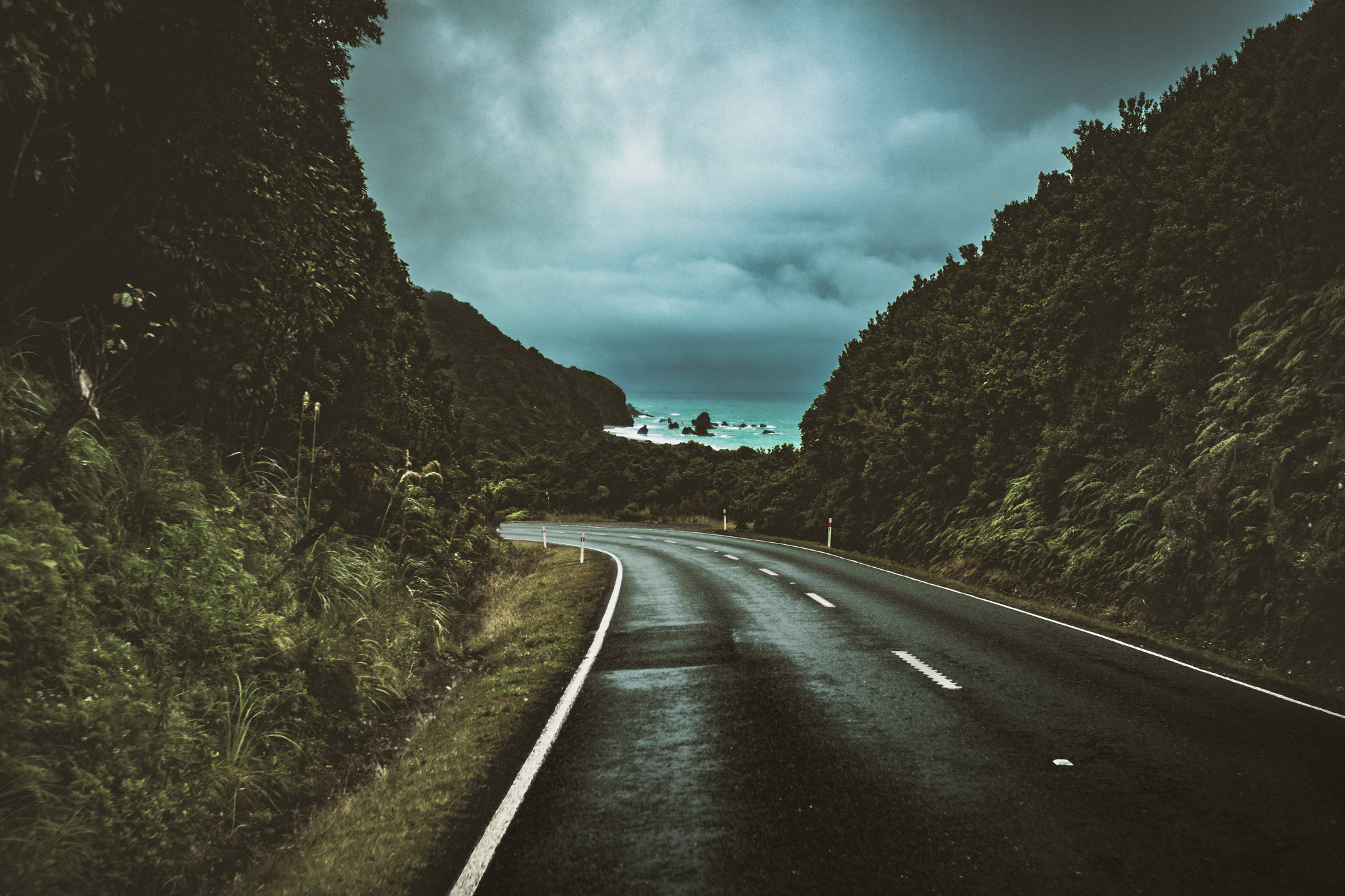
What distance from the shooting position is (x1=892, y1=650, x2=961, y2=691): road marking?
6973mm

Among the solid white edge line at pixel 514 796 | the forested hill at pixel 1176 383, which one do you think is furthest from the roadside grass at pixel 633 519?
the solid white edge line at pixel 514 796

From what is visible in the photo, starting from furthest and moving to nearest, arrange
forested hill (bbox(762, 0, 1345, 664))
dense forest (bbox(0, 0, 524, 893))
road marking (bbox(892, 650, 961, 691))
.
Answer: forested hill (bbox(762, 0, 1345, 664))
road marking (bbox(892, 650, 961, 691))
dense forest (bbox(0, 0, 524, 893))

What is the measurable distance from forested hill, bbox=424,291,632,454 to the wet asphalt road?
49.6m

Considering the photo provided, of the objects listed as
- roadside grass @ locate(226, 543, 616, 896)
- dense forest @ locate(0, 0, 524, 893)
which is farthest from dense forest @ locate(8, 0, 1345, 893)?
roadside grass @ locate(226, 543, 616, 896)

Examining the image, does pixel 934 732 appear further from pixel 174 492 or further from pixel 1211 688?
pixel 174 492

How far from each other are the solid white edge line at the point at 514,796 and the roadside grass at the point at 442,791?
0.20 ft

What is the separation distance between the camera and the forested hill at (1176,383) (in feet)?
33.8

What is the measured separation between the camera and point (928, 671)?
298 inches

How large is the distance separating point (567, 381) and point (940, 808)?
10917 centimetres

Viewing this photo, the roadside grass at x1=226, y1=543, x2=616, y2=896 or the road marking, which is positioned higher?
the road marking

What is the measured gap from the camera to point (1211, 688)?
718cm

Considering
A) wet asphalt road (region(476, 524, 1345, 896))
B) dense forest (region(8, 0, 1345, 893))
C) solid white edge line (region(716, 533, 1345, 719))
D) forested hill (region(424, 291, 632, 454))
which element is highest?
→ forested hill (region(424, 291, 632, 454))

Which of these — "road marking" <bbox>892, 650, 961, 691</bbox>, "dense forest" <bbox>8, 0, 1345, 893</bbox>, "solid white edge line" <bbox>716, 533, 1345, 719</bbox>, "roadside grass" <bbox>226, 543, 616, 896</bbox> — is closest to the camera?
"roadside grass" <bbox>226, 543, 616, 896</bbox>

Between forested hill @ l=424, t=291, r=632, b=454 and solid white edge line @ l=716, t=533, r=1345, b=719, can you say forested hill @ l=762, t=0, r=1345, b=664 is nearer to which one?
solid white edge line @ l=716, t=533, r=1345, b=719
